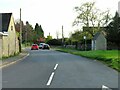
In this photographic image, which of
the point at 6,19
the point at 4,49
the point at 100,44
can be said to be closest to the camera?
the point at 4,49

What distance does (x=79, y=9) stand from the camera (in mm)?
87062

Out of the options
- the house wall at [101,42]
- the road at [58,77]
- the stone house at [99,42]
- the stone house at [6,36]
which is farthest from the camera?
the house wall at [101,42]

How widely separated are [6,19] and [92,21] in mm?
41377

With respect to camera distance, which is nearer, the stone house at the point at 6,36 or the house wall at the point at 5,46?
the stone house at the point at 6,36

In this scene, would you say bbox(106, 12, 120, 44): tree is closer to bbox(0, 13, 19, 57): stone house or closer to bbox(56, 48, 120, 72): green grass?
bbox(56, 48, 120, 72): green grass

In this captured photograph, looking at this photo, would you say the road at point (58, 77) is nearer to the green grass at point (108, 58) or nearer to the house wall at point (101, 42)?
the green grass at point (108, 58)

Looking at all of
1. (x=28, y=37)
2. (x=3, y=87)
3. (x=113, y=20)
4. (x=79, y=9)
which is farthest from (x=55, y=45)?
(x=3, y=87)

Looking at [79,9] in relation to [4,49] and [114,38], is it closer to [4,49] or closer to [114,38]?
[114,38]

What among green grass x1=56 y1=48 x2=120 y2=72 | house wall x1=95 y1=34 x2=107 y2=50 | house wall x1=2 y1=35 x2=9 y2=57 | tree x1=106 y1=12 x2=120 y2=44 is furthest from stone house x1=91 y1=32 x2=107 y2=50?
house wall x1=2 y1=35 x2=9 y2=57

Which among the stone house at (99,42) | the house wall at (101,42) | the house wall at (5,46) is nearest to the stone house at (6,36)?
the house wall at (5,46)

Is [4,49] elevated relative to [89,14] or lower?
lower

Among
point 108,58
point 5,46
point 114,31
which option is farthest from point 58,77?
point 114,31

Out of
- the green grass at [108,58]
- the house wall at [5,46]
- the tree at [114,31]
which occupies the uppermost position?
the tree at [114,31]

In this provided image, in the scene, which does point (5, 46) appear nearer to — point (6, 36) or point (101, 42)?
point (6, 36)
